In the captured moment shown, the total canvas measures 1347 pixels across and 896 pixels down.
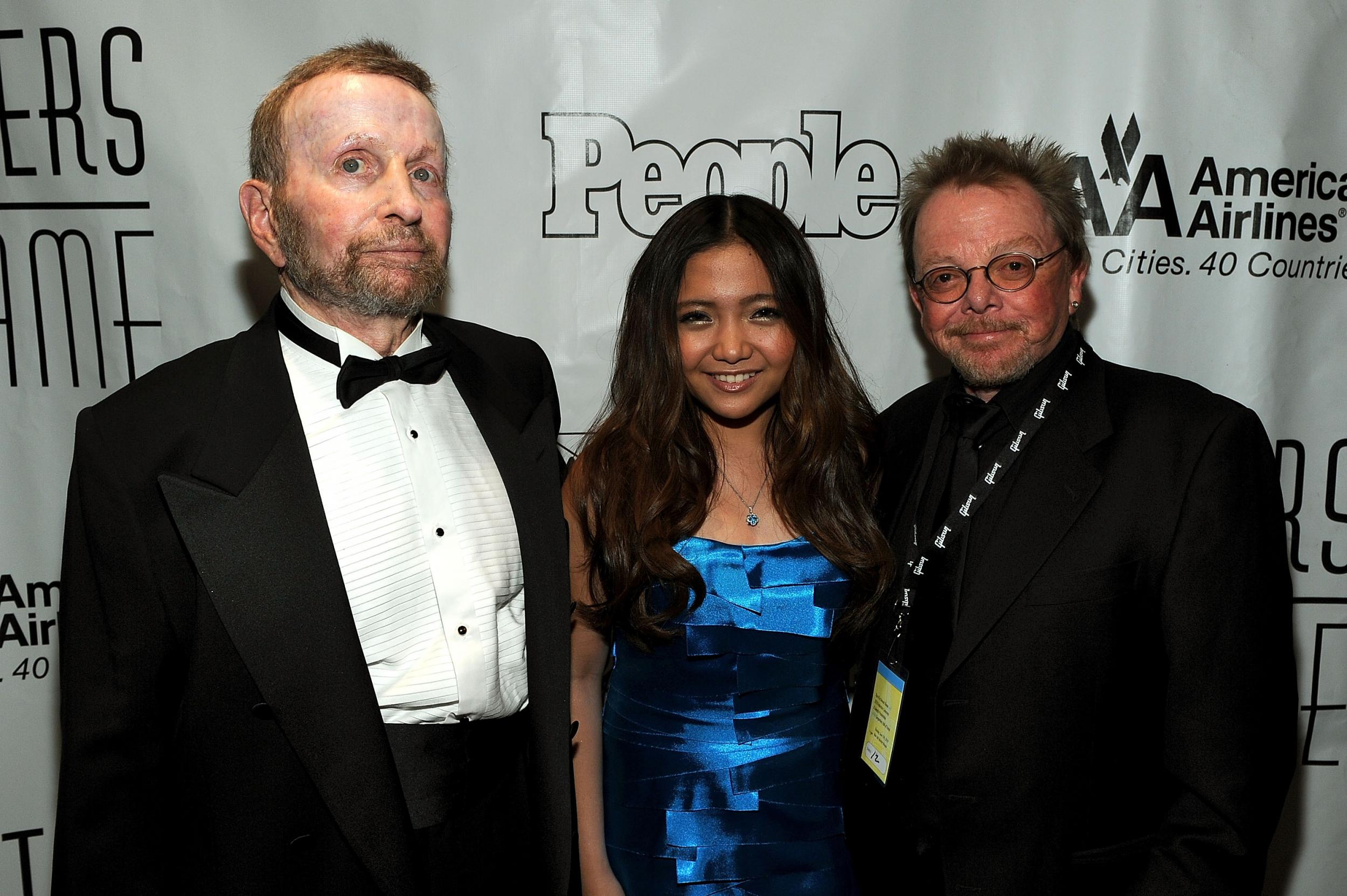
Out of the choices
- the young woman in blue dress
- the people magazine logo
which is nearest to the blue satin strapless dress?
the young woman in blue dress

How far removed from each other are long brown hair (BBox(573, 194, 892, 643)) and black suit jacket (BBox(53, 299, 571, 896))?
0.70m

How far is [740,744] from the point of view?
199 centimetres

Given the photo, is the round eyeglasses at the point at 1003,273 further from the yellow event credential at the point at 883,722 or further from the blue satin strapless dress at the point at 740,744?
the yellow event credential at the point at 883,722

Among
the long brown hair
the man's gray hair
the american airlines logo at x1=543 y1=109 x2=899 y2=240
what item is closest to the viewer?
the man's gray hair

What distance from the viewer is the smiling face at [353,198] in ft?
5.04

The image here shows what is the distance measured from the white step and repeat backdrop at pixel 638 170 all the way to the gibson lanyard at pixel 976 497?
35.2 inches

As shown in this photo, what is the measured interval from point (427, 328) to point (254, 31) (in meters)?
1.19

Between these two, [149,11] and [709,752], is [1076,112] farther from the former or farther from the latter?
[149,11]

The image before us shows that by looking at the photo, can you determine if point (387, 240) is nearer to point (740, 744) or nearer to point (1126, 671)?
point (740, 744)

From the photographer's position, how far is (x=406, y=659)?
1.56 m

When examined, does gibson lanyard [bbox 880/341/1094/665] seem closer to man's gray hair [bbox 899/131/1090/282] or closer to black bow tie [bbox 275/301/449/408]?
man's gray hair [bbox 899/131/1090/282]

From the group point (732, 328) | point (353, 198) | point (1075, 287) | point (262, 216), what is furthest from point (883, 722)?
point (262, 216)

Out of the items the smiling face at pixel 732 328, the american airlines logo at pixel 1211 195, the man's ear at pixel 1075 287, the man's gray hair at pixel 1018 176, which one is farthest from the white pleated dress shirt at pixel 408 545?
the american airlines logo at pixel 1211 195

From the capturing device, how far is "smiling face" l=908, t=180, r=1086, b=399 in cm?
184
